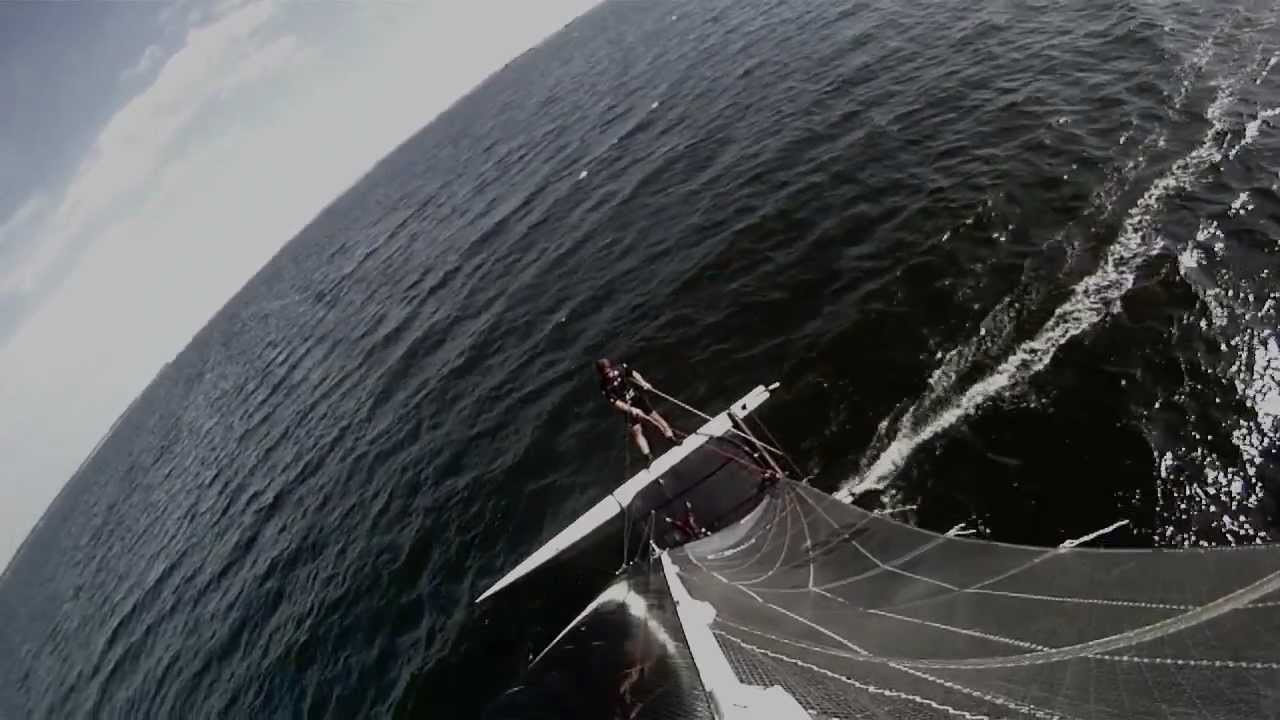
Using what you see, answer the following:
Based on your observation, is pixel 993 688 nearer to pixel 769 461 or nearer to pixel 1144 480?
pixel 769 461

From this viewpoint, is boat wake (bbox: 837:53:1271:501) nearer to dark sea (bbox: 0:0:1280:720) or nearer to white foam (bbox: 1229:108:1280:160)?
dark sea (bbox: 0:0:1280:720)

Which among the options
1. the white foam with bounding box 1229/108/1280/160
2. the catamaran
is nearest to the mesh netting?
the catamaran

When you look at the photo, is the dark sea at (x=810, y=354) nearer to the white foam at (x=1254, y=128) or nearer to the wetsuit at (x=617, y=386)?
the white foam at (x=1254, y=128)

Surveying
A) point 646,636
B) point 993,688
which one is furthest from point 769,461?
point 993,688

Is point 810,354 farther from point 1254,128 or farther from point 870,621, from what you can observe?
point 1254,128

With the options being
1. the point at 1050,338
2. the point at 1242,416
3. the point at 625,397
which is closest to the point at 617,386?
the point at 625,397
